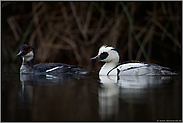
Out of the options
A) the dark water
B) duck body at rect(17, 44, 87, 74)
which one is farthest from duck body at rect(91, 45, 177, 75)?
the dark water

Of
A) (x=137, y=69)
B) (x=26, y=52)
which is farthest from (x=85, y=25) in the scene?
(x=137, y=69)

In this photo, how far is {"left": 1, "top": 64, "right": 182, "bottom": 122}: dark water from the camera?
2.72 m

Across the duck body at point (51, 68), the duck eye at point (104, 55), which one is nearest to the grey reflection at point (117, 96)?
the duck eye at point (104, 55)

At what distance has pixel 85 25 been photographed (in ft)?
28.3

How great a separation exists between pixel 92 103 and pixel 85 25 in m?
5.63

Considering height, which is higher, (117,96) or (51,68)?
(51,68)

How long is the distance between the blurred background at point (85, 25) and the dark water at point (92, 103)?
178 inches

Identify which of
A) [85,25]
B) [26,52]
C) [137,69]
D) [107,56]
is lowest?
[137,69]

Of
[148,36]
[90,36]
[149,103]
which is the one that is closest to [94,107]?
[149,103]

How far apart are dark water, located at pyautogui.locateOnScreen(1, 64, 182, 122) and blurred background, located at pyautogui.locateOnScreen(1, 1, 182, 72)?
4.51 m

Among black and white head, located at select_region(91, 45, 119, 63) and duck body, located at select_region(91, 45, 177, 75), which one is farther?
black and white head, located at select_region(91, 45, 119, 63)

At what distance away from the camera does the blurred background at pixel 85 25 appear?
873 cm

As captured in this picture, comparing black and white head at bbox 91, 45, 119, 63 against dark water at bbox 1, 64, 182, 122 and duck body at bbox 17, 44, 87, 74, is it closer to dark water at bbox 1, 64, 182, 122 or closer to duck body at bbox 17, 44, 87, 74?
duck body at bbox 17, 44, 87, 74

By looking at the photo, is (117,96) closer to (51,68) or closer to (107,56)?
(107,56)
